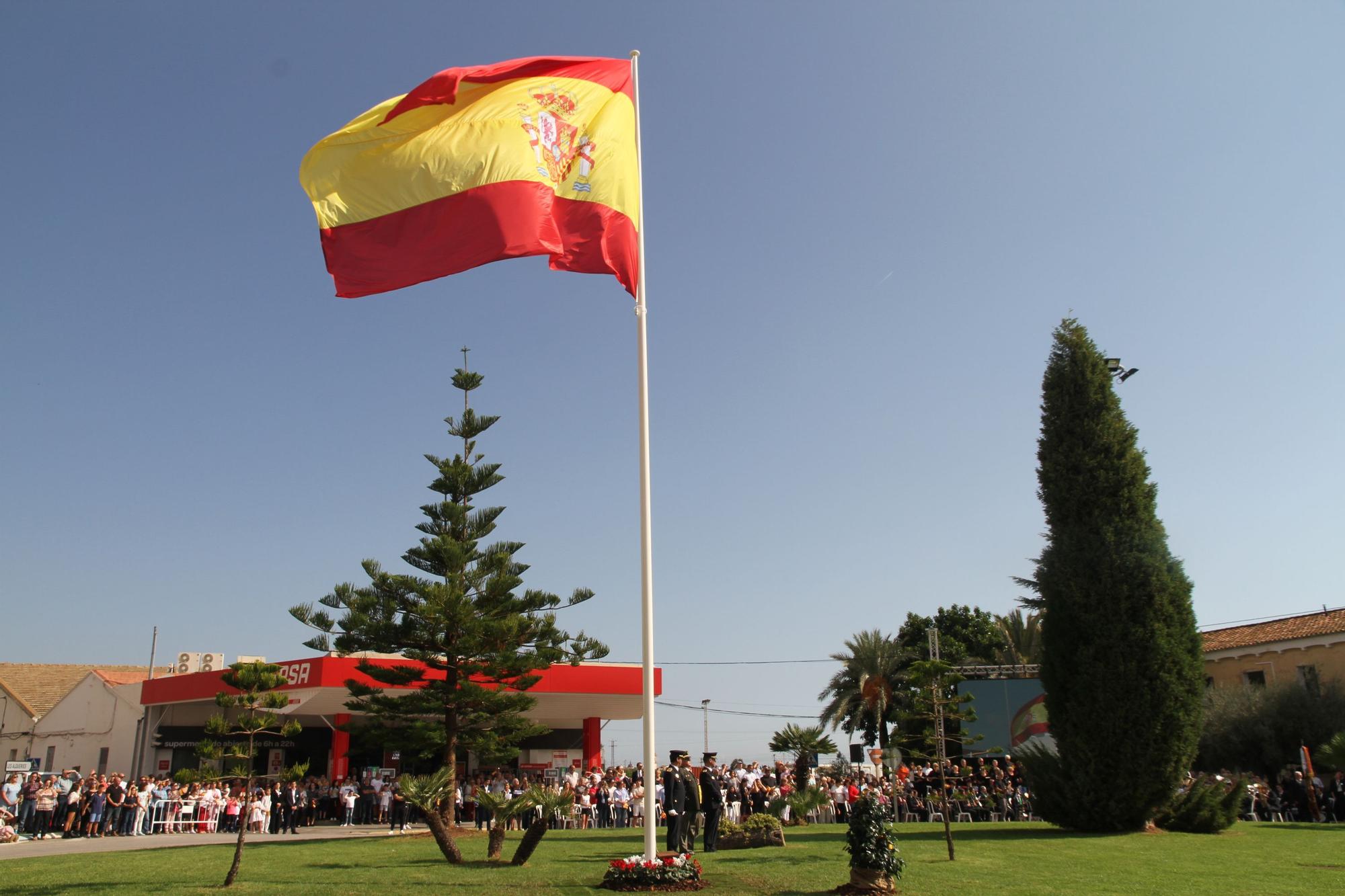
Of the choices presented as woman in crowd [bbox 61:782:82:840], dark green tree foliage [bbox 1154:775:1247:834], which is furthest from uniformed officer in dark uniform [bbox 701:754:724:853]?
woman in crowd [bbox 61:782:82:840]

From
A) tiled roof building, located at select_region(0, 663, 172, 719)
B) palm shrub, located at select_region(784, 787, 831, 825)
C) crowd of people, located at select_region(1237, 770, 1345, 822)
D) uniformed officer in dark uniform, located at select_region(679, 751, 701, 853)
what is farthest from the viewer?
tiled roof building, located at select_region(0, 663, 172, 719)

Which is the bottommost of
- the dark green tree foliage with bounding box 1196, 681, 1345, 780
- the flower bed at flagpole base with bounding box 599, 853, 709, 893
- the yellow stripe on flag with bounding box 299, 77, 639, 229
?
the flower bed at flagpole base with bounding box 599, 853, 709, 893

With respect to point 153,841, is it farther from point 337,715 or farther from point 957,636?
point 957,636

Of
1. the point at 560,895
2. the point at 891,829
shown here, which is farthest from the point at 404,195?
the point at 891,829

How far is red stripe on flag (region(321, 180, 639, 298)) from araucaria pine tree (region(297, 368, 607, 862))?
13500mm

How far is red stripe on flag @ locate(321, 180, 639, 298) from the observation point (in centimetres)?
980

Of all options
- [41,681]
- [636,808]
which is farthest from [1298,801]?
[41,681]

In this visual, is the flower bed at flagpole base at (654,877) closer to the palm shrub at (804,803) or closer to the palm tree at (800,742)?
the palm shrub at (804,803)

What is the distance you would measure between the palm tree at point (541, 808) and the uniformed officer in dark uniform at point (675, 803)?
172cm

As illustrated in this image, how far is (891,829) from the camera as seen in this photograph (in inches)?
399

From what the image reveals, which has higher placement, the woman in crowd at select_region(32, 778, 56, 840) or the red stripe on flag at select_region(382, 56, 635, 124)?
the red stripe on flag at select_region(382, 56, 635, 124)

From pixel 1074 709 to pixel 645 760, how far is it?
1014 centimetres

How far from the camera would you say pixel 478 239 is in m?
9.81

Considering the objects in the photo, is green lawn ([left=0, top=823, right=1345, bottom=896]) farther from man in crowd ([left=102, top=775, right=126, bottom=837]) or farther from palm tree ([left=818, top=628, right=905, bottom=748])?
palm tree ([left=818, top=628, right=905, bottom=748])
